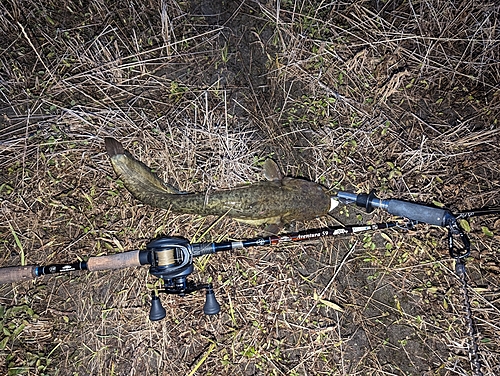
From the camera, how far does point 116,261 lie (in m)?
2.71

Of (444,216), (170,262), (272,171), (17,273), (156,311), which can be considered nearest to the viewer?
(444,216)

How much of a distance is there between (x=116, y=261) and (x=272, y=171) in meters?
1.40

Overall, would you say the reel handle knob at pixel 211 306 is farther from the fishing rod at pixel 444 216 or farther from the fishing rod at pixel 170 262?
the fishing rod at pixel 444 216

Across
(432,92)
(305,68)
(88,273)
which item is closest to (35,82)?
(88,273)

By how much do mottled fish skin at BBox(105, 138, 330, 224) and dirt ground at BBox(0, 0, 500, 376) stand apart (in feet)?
0.60

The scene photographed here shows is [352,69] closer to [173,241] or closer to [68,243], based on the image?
[173,241]

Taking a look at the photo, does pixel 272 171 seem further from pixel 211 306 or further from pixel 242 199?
pixel 211 306

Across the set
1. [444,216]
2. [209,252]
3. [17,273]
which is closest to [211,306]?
[209,252]

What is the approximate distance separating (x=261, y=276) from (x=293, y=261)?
0.29 meters

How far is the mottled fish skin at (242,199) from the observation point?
2.97 meters

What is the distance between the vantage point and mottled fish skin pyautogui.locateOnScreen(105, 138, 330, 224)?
297 cm

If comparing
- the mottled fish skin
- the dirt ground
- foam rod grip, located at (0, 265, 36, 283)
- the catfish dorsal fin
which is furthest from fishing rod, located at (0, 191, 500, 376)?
the catfish dorsal fin

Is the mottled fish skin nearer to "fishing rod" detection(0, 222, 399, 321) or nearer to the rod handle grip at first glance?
"fishing rod" detection(0, 222, 399, 321)

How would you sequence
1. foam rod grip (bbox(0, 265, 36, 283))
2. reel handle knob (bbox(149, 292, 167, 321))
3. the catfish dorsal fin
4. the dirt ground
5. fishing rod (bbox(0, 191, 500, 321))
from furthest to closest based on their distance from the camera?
the catfish dorsal fin → the dirt ground → foam rod grip (bbox(0, 265, 36, 283)) → reel handle knob (bbox(149, 292, 167, 321)) → fishing rod (bbox(0, 191, 500, 321))
